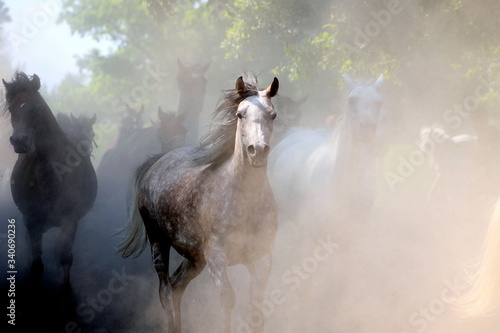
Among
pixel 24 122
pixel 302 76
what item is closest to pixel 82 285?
pixel 24 122

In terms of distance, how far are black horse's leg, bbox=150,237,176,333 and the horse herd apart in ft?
0.03

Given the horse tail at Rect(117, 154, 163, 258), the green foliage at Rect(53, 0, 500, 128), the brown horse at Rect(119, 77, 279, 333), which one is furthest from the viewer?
the green foliage at Rect(53, 0, 500, 128)

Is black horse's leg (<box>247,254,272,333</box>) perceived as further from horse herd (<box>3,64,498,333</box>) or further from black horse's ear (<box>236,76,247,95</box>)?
black horse's ear (<box>236,76,247,95</box>)

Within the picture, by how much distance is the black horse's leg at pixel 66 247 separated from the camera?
7.51 metres

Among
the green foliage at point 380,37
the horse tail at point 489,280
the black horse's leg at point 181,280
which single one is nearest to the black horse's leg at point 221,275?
the black horse's leg at point 181,280

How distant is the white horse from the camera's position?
19.3ft

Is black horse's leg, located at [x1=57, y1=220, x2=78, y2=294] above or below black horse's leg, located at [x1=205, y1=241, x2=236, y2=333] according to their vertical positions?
above

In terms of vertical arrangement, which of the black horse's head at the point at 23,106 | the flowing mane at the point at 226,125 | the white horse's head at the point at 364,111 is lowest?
the flowing mane at the point at 226,125

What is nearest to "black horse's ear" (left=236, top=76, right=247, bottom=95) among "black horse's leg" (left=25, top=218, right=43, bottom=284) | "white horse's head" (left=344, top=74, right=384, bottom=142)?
"white horse's head" (left=344, top=74, right=384, bottom=142)

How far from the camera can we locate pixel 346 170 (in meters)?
6.21

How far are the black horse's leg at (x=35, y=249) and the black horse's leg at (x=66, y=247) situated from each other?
10.7 inches

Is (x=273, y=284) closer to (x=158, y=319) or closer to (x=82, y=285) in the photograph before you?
(x=158, y=319)

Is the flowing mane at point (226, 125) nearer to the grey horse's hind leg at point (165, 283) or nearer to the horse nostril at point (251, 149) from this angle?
the horse nostril at point (251, 149)

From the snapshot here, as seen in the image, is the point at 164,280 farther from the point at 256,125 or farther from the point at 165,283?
the point at 256,125
